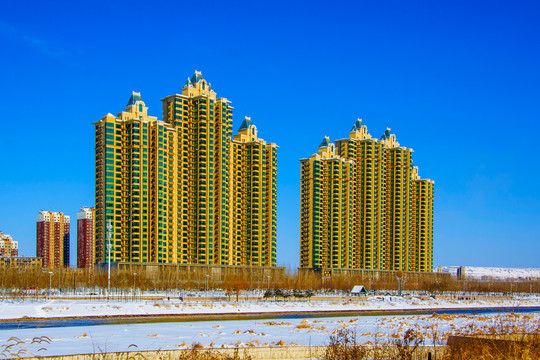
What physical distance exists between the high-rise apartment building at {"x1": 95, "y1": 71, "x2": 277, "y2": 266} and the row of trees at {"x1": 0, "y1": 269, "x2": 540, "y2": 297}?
Result: 7360 mm

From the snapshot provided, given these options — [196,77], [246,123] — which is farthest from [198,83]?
[246,123]

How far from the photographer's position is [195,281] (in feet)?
Result: 477

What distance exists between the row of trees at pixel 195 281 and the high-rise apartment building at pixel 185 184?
7360mm

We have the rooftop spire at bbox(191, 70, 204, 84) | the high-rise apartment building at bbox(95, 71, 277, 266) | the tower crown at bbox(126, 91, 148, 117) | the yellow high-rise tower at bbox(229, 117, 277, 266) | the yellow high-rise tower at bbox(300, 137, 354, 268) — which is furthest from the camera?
the yellow high-rise tower at bbox(300, 137, 354, 268)

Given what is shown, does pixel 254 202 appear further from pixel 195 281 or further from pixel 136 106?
pixel 136 106

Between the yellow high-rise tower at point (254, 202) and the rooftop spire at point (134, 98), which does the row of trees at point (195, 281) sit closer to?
the yellow high-rise tower at point (254, 202)

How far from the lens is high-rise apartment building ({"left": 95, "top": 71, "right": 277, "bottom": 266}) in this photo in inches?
5832

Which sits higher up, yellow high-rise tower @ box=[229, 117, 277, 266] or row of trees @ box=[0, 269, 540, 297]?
yellow high-rise tower @ box=[229, 117, 277, 266]

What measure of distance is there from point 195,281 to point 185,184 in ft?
86.4

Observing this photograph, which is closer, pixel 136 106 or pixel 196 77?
pixel 136 106

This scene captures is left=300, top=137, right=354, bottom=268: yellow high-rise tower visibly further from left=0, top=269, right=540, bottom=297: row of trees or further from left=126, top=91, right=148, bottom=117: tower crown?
left=126, top=91, right=148, bottom=117: tower crown

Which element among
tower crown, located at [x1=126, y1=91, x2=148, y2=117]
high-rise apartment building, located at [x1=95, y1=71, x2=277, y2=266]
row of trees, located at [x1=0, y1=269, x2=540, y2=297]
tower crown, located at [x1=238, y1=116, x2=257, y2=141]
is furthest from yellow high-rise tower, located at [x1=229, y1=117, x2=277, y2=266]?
tower crown, located at [x1=126, y1=91, x2=148, y2=117]

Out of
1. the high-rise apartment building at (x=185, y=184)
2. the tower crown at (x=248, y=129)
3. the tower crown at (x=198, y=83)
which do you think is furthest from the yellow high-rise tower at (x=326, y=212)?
the tower crown at (x=198, y=83)

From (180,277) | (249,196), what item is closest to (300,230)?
(249,196)
